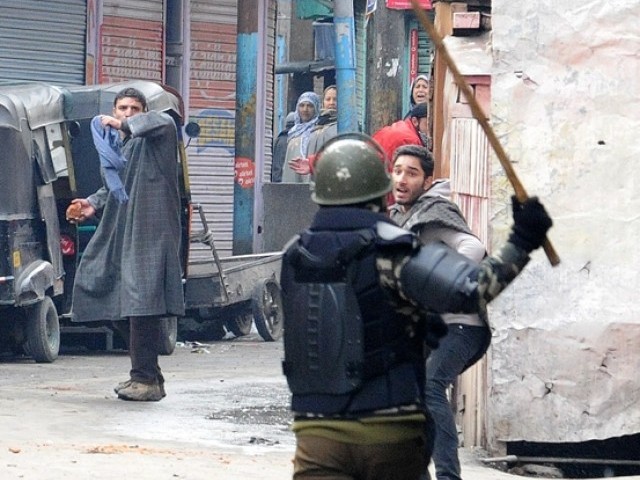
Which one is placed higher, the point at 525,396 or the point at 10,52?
the point at 10,52

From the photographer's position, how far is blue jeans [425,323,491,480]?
291 inches

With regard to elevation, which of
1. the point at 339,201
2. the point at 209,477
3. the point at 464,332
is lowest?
the point at 209,477

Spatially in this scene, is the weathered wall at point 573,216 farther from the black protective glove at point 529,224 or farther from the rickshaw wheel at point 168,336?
the rickshaw wheel at point 168,336

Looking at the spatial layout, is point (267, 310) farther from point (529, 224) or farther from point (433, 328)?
point (529, 224)

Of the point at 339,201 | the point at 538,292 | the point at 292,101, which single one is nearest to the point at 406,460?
the point at 339,201

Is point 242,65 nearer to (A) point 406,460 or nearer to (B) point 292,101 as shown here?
(B) point 292,101

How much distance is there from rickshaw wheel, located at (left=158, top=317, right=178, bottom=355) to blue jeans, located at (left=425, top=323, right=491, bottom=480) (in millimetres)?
6774

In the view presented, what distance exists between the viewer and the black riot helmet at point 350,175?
16.6ft

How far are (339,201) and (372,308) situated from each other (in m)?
0.34

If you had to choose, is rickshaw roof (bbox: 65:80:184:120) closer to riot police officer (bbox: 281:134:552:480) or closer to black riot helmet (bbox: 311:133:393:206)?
black riot helmet (bbox: 311:133:393:206)

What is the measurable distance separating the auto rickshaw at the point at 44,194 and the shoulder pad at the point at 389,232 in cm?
780

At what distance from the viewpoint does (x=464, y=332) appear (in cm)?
749

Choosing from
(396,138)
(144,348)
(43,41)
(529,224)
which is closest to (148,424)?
(144,348)

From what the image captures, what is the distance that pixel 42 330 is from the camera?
12.9 m
